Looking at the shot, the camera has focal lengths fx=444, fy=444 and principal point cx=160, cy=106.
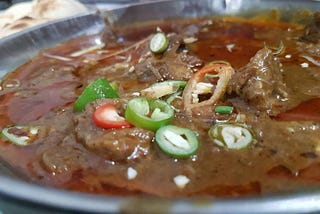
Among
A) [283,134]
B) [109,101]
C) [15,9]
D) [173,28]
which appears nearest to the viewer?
[283,134]

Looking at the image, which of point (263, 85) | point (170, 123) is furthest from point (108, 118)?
point (263, 85)

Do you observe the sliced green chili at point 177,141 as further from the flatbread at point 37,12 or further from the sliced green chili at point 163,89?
the flatbread at point 37,12

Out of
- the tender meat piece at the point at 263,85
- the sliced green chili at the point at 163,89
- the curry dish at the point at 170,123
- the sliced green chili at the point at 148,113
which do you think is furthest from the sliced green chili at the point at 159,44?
the sliced green chili at the point at 148,113

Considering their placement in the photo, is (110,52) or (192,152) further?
(110,52)

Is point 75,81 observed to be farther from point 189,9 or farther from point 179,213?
point 179,213

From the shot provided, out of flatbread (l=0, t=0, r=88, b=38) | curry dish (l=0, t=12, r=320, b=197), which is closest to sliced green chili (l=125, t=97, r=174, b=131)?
curry dish (l=0, t=12, r=320, b=197)

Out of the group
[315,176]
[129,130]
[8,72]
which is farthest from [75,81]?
[315,176]

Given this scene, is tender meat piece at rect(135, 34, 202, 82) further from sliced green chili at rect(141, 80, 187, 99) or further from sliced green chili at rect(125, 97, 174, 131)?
sliced green chili at rect(125, 97, 174, 131)
